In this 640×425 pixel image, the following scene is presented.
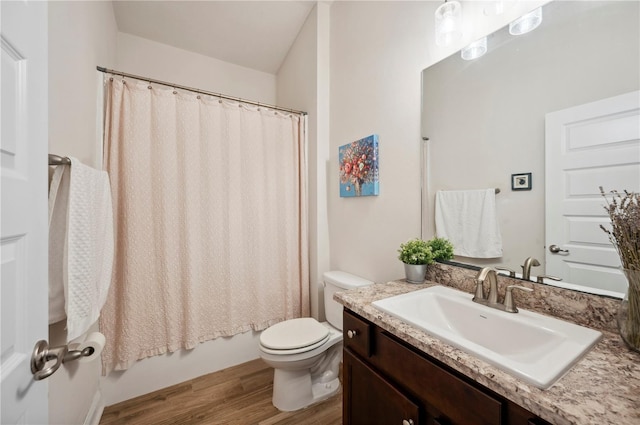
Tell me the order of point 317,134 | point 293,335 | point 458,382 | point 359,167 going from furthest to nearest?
point 317,134 < point 359,167 < point 293,335 < point 458,382

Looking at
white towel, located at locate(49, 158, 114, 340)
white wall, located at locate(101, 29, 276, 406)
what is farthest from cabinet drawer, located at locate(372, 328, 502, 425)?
white wall, located at locate(101, 29, 276, 406)

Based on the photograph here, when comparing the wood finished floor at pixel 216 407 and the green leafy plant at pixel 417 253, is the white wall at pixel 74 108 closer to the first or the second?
the wood finished floor at pixel 216 407

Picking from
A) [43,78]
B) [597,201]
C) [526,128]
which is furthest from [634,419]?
[43,78]

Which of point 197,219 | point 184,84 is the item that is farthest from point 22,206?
point 184,84

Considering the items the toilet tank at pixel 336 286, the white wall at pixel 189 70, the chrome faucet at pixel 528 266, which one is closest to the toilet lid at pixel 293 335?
the toilet tank at pixel 336 286

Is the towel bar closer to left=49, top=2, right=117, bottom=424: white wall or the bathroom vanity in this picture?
left=49, top=2, right=117, bottom=424: white wall

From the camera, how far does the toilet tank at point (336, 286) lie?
1666 mm

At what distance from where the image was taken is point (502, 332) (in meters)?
0.84

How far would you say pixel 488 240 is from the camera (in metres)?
1.09

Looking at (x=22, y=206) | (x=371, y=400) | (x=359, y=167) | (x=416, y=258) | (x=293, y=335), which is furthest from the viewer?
(x=359, y=167)

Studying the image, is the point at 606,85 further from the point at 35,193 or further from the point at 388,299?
the point at 35,193

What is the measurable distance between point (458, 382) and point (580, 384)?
238 millimetres

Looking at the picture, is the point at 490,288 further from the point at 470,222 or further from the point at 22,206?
the point at 22,206

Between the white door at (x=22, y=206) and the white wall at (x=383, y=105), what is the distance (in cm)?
143
